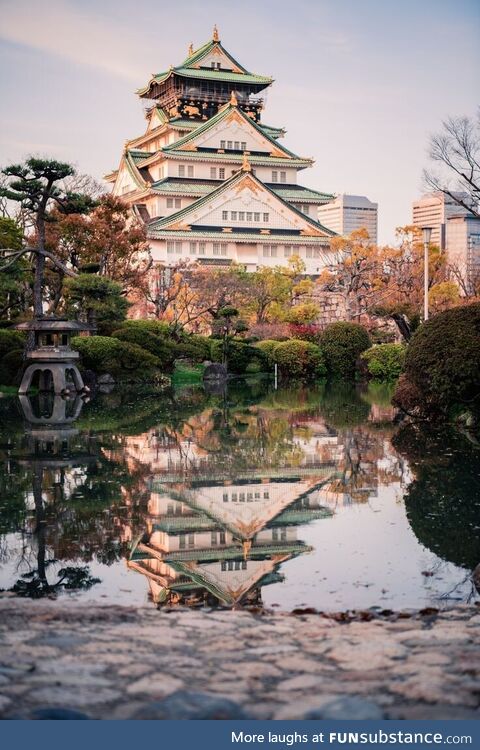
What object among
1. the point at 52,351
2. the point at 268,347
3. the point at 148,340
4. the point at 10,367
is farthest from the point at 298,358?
the point at 52,351

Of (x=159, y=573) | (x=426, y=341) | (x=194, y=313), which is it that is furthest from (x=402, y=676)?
(x=194, y=313)

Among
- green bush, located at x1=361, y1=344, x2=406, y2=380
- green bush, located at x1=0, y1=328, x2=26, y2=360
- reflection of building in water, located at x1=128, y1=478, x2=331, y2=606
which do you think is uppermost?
green bush, located at x1=0, y1=328, x2=26, y2=360

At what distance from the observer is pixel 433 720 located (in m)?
3.94

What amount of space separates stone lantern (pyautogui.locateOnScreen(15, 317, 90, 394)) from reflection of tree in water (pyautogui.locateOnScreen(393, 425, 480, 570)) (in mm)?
11655

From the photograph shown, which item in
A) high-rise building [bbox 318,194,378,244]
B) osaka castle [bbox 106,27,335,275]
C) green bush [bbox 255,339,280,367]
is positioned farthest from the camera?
high-rise building [bbox 318,194,378,244]

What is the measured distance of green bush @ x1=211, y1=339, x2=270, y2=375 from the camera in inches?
1388

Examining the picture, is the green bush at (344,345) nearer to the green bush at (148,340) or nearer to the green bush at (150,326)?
the green bush at (150,326)

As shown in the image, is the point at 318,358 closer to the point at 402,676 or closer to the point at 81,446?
the point at 81,446

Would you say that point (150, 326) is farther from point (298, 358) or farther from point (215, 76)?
point (215, 76)

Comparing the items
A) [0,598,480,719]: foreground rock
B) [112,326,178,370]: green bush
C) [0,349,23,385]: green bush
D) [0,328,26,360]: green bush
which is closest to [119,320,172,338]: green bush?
[112,326,178,370]: green bush

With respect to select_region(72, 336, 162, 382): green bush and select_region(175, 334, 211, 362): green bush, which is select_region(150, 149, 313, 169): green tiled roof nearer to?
select_region(175, 334, 211, 362): green bush

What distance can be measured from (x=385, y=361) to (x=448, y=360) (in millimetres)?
18046

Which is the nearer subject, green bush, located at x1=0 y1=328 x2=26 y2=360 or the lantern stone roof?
the lantern stone roof

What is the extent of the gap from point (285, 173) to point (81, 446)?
142ft
